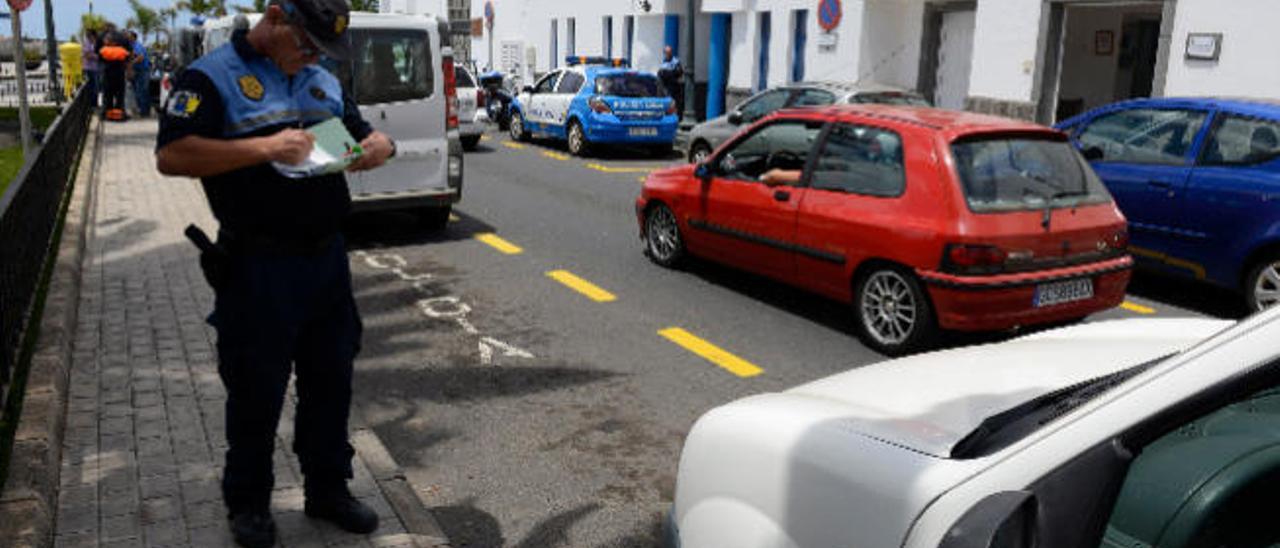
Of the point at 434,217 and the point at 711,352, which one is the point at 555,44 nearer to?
the point at 434,217

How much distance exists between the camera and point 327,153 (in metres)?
3.25

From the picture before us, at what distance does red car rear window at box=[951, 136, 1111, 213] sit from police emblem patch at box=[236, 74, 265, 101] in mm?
4004

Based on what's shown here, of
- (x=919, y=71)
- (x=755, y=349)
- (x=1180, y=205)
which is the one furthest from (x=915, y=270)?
(x=919, y=71)

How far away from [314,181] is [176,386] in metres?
2.44

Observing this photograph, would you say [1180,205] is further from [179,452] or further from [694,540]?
[179,452]

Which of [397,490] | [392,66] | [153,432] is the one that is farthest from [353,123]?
[392,66]

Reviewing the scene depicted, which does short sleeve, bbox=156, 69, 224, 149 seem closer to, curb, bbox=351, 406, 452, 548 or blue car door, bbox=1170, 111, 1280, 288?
curb, bbox=351, 406, 452, 548

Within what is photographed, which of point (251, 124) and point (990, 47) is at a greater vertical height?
point (990, 47)

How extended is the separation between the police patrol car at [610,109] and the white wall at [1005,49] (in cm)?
→ 524

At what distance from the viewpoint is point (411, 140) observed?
9352mm

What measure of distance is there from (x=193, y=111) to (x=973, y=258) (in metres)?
4.16

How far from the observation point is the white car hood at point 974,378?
236 cm

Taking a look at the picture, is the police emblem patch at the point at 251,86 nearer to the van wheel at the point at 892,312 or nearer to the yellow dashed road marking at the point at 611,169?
the van wheel at the point at 892,312

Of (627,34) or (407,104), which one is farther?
(627,34)
